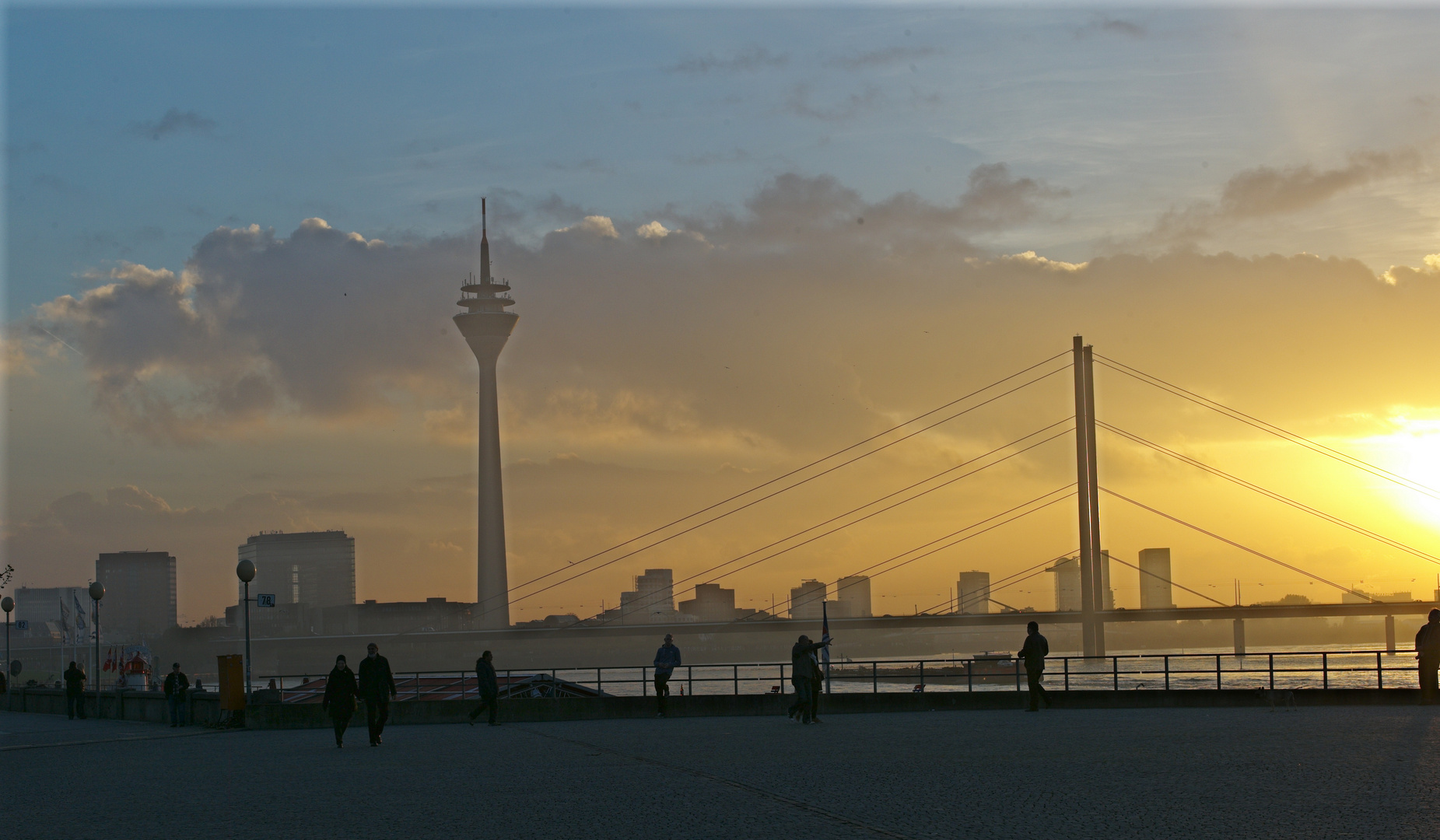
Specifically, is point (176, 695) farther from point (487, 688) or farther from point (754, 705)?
point (754, 705)

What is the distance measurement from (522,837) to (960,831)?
3283 mm

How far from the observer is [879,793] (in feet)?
42.2

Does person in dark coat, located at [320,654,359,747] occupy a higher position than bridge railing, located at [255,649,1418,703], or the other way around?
person in dark coat, located at [320,654,359,747]

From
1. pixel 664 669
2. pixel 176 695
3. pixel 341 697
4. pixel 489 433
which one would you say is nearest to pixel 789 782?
pixel 341 697

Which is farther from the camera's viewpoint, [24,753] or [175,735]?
[175,735]

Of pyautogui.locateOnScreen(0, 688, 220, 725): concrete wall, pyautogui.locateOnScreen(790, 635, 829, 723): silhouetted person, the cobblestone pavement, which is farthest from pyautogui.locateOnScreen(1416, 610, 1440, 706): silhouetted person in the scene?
pyautogui.locateOnScreen(0, 688, 220, 725): concrete wall

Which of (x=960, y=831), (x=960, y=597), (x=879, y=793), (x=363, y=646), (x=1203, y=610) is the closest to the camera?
(x=960, y=831)

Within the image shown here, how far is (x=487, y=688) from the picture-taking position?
2475 cm

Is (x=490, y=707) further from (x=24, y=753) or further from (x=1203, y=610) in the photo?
(x=1203, y=610)

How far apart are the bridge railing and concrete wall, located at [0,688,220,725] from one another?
204cm

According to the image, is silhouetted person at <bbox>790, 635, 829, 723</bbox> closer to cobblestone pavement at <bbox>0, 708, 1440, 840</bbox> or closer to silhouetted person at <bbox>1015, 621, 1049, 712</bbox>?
cobblestone pavement at <bbox>0, 708, 1440, 840</bbox>

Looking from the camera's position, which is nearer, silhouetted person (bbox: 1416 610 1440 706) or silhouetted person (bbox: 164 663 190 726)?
silhouetted person (bbox: 1416 610 1440 706)

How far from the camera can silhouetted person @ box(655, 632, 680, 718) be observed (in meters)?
26.2

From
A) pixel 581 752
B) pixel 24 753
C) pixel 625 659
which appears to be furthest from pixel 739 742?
pixel 625 659
